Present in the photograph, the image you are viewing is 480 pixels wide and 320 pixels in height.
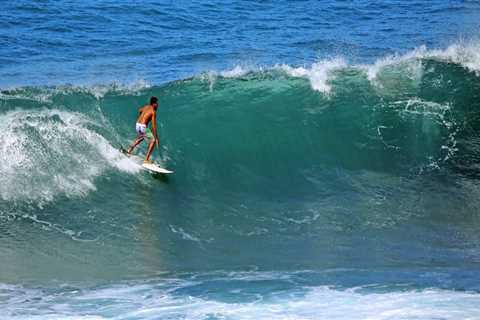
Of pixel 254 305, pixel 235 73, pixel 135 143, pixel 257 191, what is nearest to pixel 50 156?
pixel 135 143

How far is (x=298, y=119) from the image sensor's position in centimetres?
1520

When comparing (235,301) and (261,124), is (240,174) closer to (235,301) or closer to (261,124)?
(261,124)

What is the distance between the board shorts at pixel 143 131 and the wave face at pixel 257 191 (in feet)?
1.66

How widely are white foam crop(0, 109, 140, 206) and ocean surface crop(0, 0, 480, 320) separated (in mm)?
30

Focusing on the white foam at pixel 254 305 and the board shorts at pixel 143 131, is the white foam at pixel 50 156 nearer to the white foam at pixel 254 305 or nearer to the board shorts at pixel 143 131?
the board shorts at pixel 143 131

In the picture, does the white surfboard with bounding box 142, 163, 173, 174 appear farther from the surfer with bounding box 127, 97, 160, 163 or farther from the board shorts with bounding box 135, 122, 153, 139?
the board shorts with bounding box 135, 122, 153, 139

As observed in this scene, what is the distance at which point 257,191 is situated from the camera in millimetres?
12906

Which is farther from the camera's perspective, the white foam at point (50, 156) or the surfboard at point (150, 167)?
the surfboard at point (150, 167)

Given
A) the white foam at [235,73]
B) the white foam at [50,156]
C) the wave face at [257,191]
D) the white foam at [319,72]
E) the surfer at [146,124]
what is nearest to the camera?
the wave face at [257,191]

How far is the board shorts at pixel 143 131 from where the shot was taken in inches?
506

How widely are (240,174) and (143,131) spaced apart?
1778 millimetres

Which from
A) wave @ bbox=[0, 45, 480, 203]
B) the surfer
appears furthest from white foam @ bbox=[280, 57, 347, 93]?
the surfer

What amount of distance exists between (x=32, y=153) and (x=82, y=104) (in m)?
1.83

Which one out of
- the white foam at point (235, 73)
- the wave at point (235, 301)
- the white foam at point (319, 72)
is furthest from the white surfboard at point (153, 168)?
the white foam at point (319, 72)
